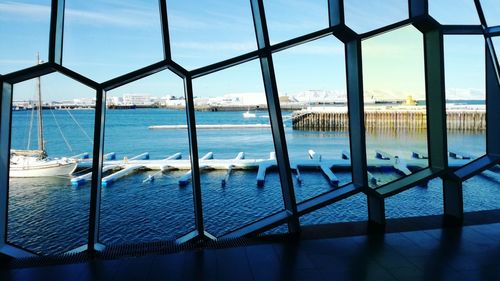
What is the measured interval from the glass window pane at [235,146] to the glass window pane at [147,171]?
0.50 meters

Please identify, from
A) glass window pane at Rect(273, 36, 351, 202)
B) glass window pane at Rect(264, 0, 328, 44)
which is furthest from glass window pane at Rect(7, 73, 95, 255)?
glass window pane at Rect(273, 36, 351, 202)

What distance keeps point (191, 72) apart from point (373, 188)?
2308 mm

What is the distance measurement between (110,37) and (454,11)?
399 cm

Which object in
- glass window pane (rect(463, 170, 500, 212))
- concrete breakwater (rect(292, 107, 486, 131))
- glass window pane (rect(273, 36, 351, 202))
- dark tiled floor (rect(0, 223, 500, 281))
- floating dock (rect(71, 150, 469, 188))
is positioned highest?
glass window pane (rect(273, 36, 351, 202))

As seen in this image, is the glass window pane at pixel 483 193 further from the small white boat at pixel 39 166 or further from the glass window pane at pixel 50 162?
the small white boat at pixel 39 166

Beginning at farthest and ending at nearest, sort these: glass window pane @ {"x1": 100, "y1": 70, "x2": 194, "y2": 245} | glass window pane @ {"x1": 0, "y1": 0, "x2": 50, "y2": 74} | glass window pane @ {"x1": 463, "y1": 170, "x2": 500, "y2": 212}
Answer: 1. glass window pane @ {"x1": 463, "y1": 170, "x2": 500, "y2": 212}
2. glass window pane @ {"x1": 100, "y1": 70, "x2": 194, "y2": 245}
3. glass window pane @ {"x1": 0, "y1": 0, "x2": 50, "y2": 74}

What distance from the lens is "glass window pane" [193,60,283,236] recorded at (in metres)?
3.92

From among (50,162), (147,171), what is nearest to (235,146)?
(147,171)

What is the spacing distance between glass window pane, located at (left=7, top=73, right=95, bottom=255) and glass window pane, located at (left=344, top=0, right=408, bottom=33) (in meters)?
2.63

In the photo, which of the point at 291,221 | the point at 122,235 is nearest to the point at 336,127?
the point at 291,221

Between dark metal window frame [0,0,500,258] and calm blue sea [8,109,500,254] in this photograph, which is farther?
calm blue sea [8,109,500,254]

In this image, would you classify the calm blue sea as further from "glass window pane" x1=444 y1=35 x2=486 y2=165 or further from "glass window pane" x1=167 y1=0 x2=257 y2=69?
"glass window pane" x1=167 y1=0 x2=257 y2=69

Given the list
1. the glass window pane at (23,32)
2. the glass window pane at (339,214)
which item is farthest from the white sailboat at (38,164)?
the glass window pane at (339,214)

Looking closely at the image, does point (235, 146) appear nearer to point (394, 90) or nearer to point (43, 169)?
point (43, 169)
